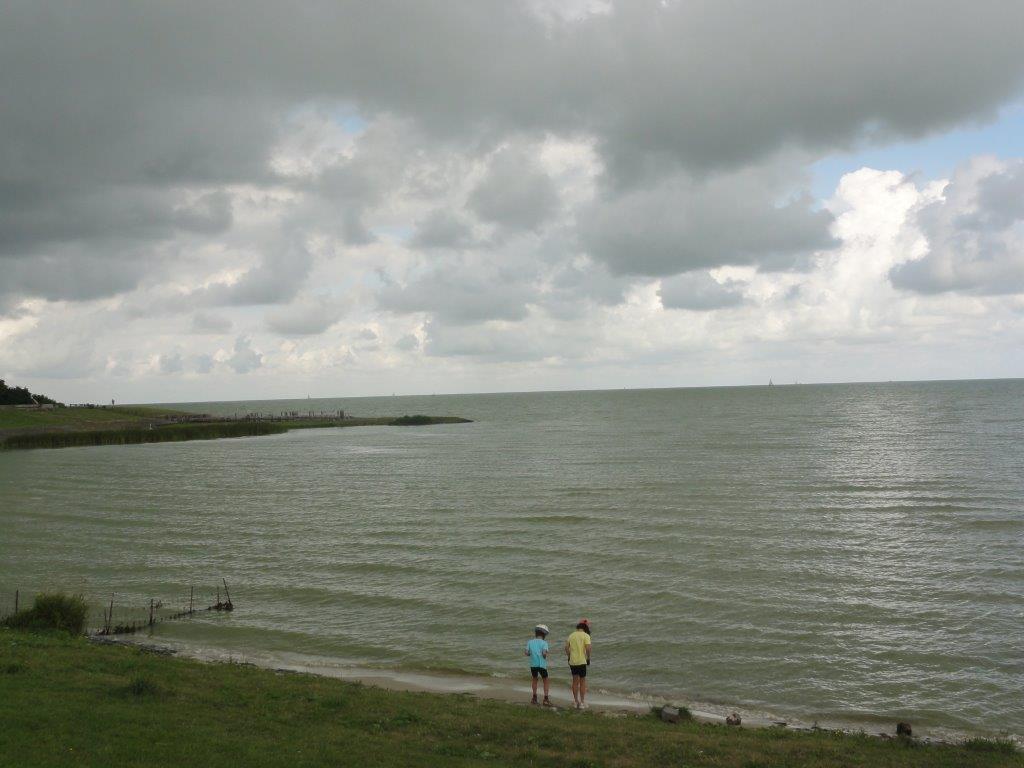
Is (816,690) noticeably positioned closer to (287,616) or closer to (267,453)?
(287,616)

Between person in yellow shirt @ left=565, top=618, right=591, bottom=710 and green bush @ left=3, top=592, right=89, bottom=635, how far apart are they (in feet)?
53.7

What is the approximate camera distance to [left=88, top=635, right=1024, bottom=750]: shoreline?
60.8 ft

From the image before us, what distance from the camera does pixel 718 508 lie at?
4800cm

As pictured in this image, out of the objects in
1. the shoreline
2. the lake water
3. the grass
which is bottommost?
the shoreline

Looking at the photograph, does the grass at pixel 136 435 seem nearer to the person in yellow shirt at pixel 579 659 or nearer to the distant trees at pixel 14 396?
the distant trees at pixel 14 396

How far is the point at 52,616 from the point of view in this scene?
24.3m

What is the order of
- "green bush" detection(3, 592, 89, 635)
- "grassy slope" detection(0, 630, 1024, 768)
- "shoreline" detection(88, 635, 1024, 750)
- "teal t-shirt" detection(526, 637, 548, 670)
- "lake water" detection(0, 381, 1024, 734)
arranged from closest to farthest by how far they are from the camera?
1. "grassy slope" detection(0, 630, 1024, 768)
2. "shoreline" detection(88, 635, 1024, 750)
3. "teal t-shirt" detection(526, 637, 548, 670)
4. "lake water" detection(0, 381, 1024, 734)
5. "green bush" detection(3, 592, 89, 635)

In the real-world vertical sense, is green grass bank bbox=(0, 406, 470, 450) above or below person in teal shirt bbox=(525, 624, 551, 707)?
above

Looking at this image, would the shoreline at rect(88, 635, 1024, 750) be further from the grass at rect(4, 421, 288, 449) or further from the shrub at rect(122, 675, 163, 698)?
the grass at rect(4, 421, 288, 449)

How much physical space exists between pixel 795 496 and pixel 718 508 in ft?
26.1

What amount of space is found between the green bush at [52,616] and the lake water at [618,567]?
2704mm

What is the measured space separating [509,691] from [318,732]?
24.3ft

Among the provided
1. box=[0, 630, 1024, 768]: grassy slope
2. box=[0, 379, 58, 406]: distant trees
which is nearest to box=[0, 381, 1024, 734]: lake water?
box=[0, 630, 1024, 768]: grassy slope

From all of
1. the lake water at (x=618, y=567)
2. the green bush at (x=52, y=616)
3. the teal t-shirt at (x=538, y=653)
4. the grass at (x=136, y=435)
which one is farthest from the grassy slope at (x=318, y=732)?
the grass at (x=136, y=435)
